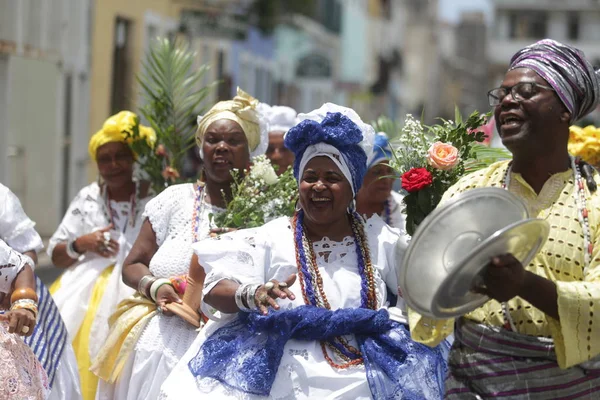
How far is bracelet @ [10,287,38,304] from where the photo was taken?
568cm

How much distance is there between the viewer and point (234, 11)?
25406 millimetres

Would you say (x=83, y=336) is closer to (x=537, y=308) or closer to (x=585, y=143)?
(x=585, y=143)

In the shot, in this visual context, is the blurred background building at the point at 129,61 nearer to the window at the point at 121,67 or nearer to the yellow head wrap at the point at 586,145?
the window at the point at 121,67

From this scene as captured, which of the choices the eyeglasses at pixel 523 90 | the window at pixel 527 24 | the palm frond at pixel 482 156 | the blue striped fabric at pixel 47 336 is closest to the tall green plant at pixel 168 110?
the blue striped fabric at pixel 47 336

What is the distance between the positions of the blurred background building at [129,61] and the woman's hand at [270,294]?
171 cm

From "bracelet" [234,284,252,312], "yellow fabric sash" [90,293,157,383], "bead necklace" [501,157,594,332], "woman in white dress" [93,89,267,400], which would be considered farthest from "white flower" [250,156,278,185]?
"bead necklace" [501,157,594,332]

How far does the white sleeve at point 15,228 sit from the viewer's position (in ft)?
20.0

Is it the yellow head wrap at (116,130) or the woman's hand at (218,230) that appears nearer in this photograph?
the woman's hand at (218,230)

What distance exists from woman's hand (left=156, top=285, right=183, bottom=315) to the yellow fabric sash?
0.49ft

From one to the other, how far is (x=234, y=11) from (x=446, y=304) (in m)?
21.8

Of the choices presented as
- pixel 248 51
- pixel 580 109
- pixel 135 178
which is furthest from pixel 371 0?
pixel 580 109

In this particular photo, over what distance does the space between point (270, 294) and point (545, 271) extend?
121 centimetres

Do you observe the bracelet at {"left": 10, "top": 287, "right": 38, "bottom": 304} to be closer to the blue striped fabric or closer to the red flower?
the blue striped fabric

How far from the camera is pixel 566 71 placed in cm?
452
